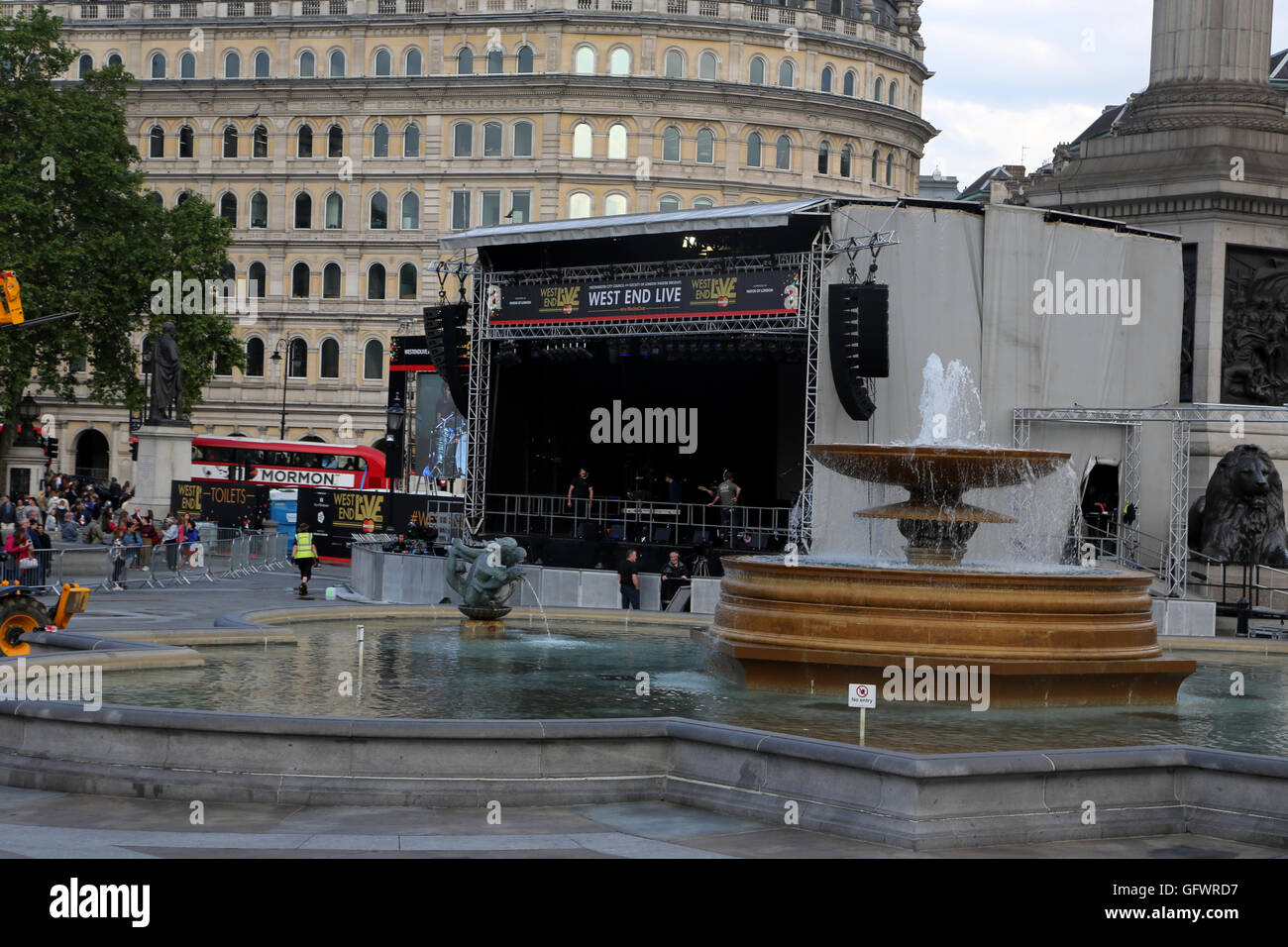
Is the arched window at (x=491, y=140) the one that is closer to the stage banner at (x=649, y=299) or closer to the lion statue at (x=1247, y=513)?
the stage banner at (x=649, y=299)

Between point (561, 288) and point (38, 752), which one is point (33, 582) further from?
point (38, 752)

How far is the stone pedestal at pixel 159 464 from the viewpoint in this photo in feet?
137

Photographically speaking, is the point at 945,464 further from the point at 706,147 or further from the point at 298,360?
the point at 298,360

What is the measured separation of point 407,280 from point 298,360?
649 centimetres

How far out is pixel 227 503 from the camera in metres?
44.9

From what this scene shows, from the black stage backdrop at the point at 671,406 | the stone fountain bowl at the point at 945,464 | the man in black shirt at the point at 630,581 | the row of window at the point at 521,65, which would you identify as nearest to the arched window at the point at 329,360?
the row of window at the point at 521,65

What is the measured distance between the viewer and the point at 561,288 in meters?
31.6

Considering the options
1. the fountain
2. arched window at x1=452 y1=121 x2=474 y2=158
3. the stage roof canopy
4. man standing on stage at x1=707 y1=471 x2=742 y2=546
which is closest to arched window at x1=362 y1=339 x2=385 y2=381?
arched window at x1=452 y1=121 x2=474 y2=158

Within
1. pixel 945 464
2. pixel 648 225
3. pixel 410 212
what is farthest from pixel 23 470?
pixel 945 464

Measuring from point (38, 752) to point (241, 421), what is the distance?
2636 inches

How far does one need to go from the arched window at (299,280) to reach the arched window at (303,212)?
1792mm

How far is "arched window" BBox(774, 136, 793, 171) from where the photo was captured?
7194cm
